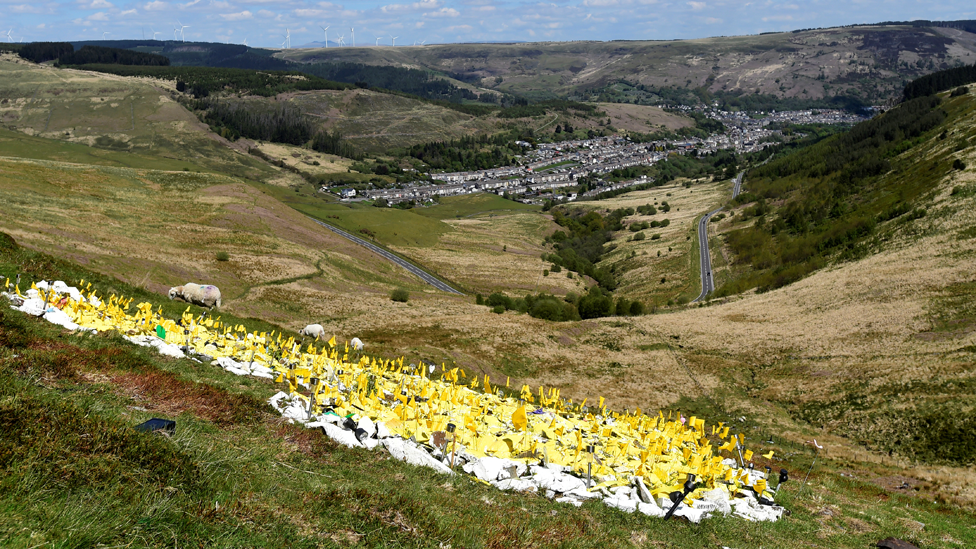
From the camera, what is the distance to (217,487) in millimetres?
10203

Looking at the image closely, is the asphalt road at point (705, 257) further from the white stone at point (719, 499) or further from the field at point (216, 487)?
the field at point (216, 487)

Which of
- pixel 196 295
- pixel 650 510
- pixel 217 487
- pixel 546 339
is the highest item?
pixel 217 487

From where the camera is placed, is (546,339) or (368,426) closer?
(368,426)

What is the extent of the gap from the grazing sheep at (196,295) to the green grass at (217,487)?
35102mm

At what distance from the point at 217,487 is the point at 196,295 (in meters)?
48.5

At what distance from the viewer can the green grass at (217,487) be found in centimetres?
841

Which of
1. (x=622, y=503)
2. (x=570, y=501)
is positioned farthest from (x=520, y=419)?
(x=622, y=503)

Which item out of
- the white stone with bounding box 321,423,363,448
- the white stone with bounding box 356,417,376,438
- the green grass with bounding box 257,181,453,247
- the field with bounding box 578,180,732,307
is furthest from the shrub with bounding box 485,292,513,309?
the white stone with bounding box 321,423,363,448

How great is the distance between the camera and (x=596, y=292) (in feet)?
390

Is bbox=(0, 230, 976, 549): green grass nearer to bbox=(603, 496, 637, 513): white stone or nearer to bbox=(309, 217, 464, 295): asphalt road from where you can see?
bbox=(603, 496, 637, 513): white stone

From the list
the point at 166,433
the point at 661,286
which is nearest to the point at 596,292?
the point at 661,286

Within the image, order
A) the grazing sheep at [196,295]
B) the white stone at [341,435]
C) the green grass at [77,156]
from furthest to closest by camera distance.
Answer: the green grass at [77,156]
the grazing sheep at [196,295]
the white stone at [341,435]

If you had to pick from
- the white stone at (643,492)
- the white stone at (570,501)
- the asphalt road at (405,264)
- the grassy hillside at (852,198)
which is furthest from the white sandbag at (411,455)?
the grassy hillside at (852,198)

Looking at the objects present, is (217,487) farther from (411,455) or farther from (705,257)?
(705,257)
